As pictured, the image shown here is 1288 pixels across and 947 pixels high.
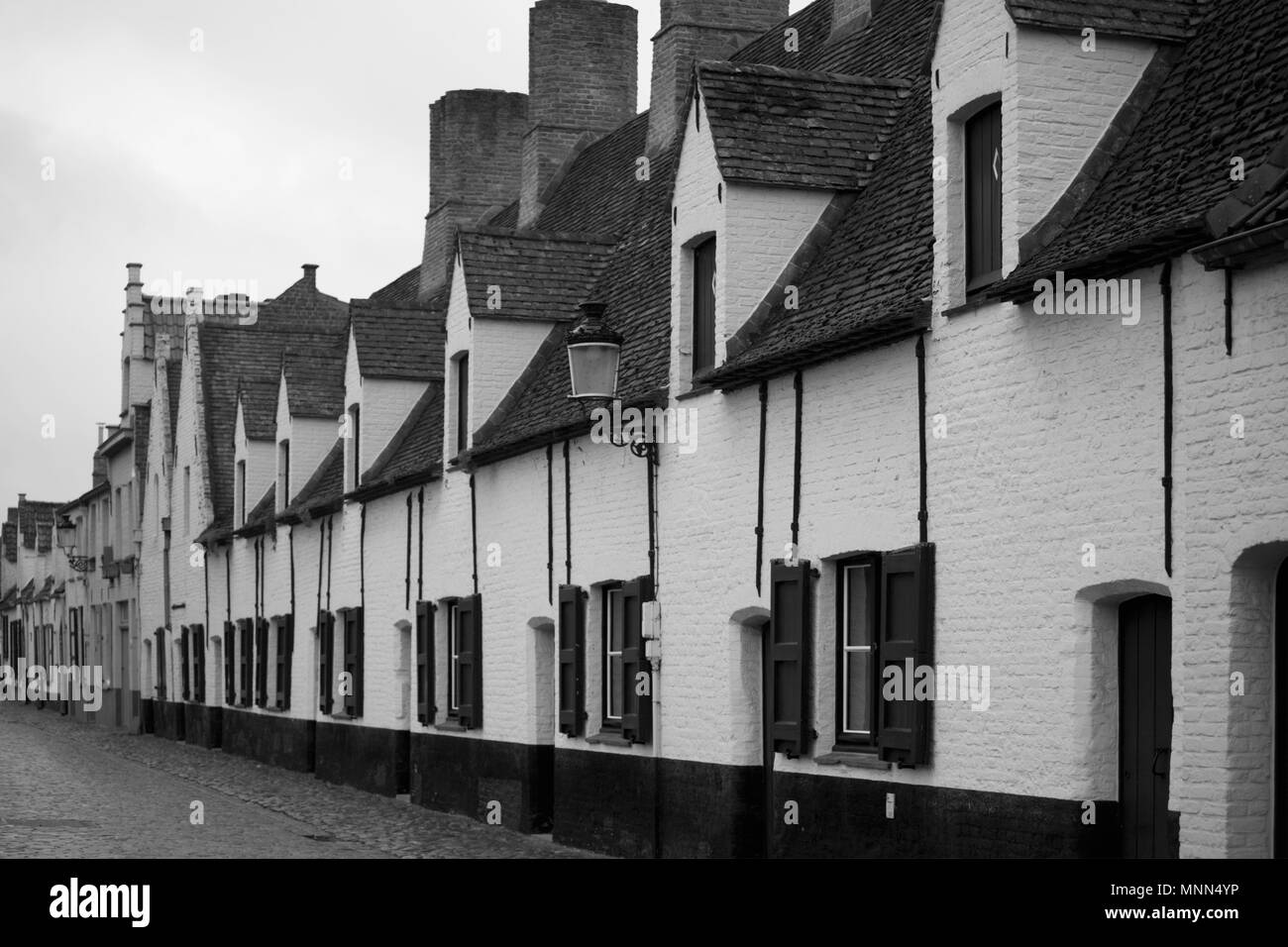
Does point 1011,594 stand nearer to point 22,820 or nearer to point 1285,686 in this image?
point 1285,686

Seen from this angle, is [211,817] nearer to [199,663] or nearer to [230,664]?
[230,664]

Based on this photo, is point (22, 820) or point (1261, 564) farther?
point (22, 820)

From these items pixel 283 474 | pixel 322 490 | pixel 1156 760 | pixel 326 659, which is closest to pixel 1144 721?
pixel 1156 760

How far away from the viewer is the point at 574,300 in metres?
23.8

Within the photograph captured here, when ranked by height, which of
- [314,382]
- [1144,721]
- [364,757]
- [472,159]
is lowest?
[364,757]

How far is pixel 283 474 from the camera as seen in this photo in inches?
1399

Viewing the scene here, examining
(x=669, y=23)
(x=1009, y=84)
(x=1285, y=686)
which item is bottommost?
(x=1285, y=686)

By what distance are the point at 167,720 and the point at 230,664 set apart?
6823mm

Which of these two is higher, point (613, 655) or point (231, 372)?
point (231, 372)

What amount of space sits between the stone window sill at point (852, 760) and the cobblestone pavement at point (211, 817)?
4.68 metres

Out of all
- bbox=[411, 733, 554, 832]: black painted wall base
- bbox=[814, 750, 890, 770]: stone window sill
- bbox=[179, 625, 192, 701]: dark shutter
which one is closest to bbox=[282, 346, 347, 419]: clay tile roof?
bbox=[411, 733, 554, 832]: black painted wall base
